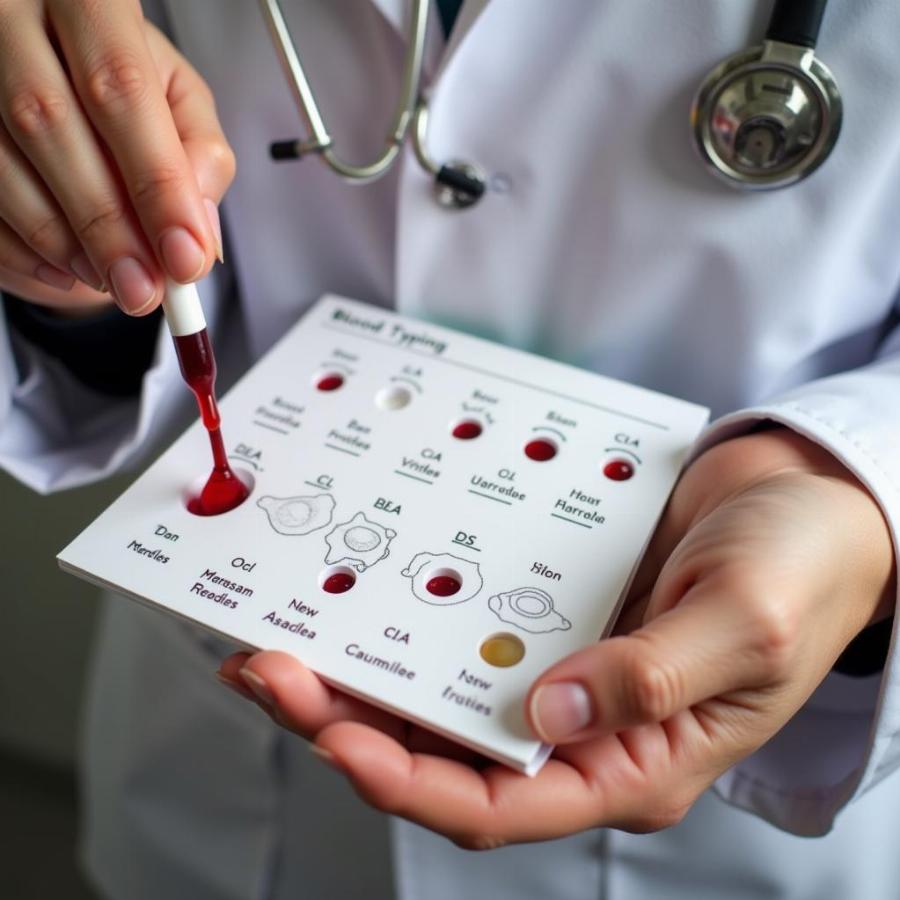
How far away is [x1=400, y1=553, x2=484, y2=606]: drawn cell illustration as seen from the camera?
44cm

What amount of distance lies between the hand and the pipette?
3.8 inches

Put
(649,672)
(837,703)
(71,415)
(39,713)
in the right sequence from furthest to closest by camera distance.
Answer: (39,713) → (71,415) → (837,703) → (649,672)

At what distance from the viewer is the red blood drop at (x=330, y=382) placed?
1.86ft

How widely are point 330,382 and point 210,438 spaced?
0.33 feet

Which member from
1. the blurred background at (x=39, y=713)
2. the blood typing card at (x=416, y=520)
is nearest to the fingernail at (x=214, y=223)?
the blood typing card at (x=416, y=520)

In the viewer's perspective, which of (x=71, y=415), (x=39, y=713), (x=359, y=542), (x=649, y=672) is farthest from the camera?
(x=39, y=713)

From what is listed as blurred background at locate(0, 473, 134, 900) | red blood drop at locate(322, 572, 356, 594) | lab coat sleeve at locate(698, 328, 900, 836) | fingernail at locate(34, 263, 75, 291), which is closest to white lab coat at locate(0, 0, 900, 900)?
lab coat sleeve at locate(698, 328, 900, 836)

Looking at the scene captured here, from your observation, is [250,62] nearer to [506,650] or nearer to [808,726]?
[506,650]

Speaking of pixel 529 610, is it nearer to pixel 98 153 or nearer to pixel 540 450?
pixel 540 450

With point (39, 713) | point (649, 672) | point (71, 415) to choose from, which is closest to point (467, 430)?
point (649, 672)

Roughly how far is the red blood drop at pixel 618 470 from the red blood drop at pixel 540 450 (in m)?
0.03

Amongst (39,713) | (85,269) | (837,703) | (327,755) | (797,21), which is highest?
(797,21)

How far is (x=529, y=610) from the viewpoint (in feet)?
1.42

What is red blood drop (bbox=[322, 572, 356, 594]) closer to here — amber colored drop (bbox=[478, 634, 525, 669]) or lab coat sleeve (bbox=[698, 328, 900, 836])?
amber colored drop (bbox=[478, 634, 525, 669])
